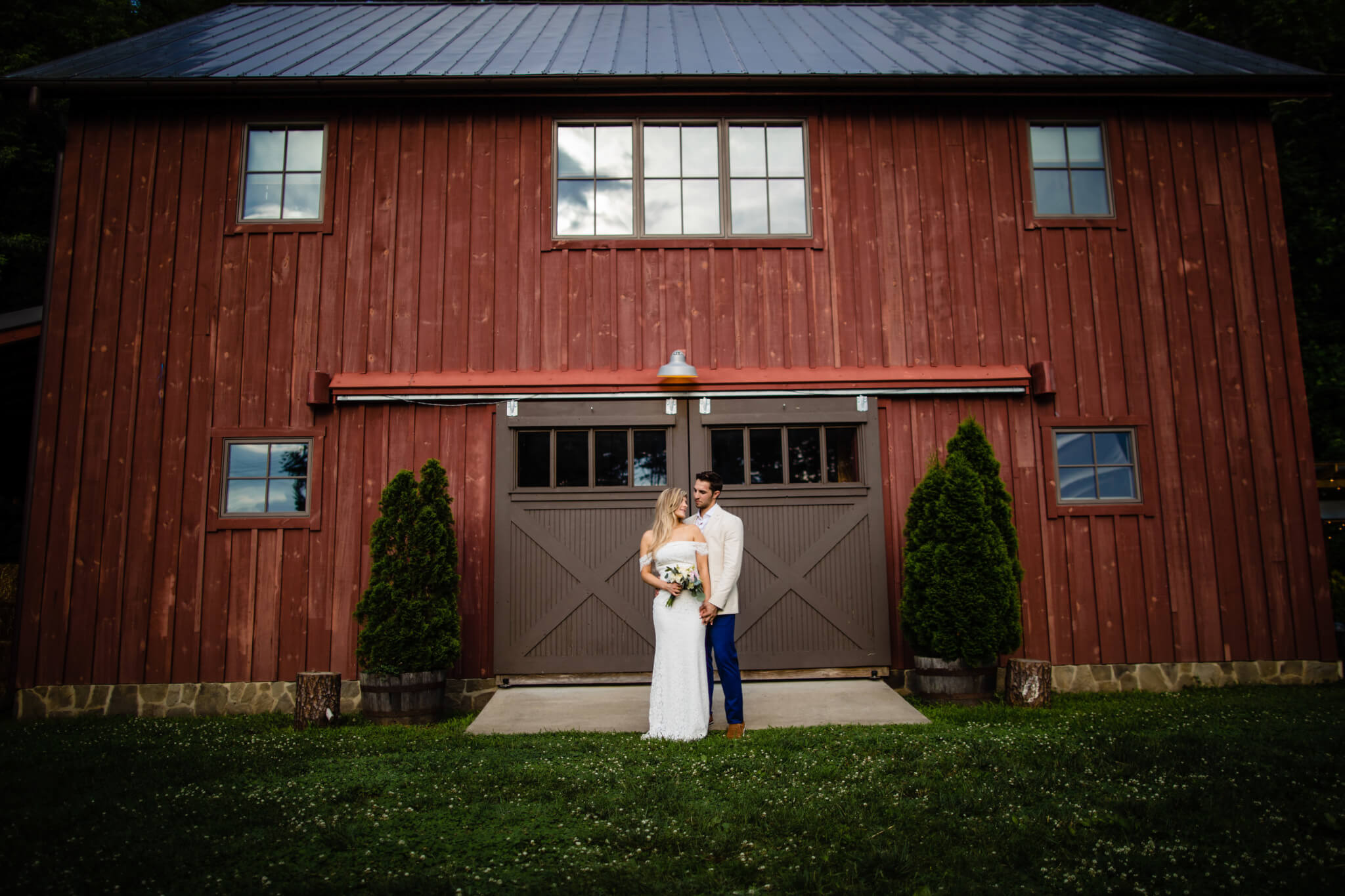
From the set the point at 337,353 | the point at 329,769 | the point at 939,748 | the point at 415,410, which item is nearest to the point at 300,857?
the point at 329,769

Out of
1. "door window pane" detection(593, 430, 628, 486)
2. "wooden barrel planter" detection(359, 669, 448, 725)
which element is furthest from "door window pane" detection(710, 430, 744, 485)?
"wooden barrel planter" detection(359, 669, 448, 725)

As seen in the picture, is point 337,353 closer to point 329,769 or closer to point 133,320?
point 133,320

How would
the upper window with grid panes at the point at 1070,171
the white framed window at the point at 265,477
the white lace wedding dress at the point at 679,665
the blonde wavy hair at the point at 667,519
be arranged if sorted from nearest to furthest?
the white lace wedding dress at the point at 679,665
the blonde wavy hair at the point at 667,519
the white framed window at the point at 265,477
the upper window with grid panes at the point at 1070,171

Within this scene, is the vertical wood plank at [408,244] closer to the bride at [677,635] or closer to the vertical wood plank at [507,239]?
the vertical wood plank at [507,239]

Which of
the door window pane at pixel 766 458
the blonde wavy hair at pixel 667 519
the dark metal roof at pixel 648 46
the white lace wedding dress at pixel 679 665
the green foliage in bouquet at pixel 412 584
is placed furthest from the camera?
the dark metal roof at pixel 648 46

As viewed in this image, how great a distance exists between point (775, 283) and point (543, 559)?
3.37 m

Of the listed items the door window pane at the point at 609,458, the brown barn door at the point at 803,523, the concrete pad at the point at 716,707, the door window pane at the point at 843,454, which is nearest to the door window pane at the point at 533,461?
Result: the door window pane at the point at 609,458

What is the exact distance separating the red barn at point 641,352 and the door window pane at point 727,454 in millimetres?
31

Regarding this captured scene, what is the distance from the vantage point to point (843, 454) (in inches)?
294

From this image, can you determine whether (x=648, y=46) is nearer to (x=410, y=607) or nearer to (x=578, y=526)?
(x=578, y=526)

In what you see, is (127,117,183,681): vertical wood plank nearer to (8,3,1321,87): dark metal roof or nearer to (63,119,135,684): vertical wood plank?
(63,119,135,684): vertical wood plank

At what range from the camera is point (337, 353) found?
24.3 ft

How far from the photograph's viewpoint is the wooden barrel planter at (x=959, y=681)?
6309 mm

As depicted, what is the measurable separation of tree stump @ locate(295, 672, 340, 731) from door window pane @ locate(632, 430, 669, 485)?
3.01 meters
